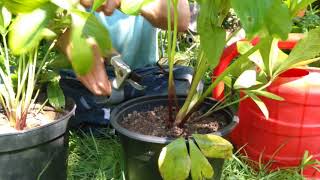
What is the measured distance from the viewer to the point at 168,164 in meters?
0.90

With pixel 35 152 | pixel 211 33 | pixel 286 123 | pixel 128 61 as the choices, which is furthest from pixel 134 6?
pixel 128 61

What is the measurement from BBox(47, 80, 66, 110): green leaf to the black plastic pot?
3cm

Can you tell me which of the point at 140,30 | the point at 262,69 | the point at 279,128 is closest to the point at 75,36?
the point at 262,69

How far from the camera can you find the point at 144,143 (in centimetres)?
97

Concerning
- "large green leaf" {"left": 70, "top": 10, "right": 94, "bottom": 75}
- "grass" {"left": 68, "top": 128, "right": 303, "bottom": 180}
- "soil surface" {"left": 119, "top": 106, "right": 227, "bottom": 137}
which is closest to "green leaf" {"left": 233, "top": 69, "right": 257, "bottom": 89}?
"soil surface" {"left": 119, "top": 106, "right": 227, "bottom": 137}

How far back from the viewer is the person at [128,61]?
1.01 m

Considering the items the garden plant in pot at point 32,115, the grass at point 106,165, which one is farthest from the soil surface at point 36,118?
the grass at point 106,165

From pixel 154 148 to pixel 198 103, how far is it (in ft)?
0.52

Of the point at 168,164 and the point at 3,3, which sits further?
the point at 168,164

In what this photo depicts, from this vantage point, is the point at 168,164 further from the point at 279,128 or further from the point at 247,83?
the point at 279,128

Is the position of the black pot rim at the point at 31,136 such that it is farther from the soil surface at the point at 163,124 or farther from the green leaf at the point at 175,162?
the green leaf at the point at 175,162

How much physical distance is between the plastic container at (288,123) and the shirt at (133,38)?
495mm

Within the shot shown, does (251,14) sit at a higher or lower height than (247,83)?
higher

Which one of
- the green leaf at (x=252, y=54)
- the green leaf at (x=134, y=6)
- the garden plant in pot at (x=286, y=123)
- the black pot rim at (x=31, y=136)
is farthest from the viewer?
the garden plant in pot at (x=286, y=123)
